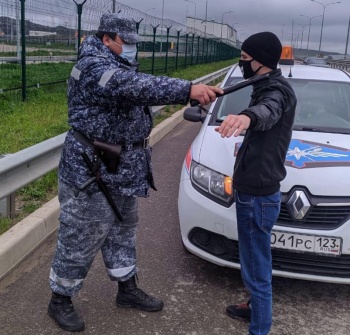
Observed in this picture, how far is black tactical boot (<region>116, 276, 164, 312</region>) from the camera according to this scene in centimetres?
347

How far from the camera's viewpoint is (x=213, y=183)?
376 cm

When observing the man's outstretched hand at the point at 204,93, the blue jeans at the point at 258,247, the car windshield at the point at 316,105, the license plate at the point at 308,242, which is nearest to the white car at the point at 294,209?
the license plate at the point at 308,242

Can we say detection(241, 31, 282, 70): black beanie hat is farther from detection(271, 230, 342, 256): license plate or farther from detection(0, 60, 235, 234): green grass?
detection(0, 60, 235, 234): green grass

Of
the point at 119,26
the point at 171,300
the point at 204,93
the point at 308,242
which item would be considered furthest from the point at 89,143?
the point at 308,242

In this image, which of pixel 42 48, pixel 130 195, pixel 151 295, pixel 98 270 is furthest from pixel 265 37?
pixel 42 48

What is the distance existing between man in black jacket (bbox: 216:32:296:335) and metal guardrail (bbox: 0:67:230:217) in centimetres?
185

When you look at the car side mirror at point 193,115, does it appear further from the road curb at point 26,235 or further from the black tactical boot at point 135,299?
the black tactical boot at point 135,299

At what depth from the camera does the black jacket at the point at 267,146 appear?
107 inches

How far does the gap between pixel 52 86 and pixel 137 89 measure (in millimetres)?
11153

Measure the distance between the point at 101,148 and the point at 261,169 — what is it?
34.7 inches

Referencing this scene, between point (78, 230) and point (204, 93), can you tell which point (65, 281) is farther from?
point (204, 93)

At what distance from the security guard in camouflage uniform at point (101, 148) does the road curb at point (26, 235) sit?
2.36 ft

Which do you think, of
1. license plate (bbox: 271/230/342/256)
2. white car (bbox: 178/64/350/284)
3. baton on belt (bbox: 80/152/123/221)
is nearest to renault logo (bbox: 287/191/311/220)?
white car (bbox: 178/64/350/284)

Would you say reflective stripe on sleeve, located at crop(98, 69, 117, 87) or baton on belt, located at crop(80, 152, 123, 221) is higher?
reflective stripe on sleeve, located at crop(98, 69, 117, 87)
